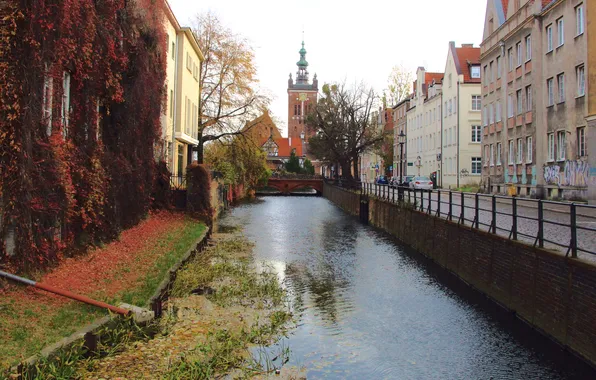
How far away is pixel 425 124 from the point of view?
69.8 meters

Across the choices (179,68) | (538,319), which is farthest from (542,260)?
(179,68)

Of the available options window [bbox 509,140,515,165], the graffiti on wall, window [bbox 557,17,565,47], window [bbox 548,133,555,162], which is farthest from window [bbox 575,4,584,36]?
window [bbox 509,140,515,165]

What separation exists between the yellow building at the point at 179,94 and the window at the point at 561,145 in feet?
64.2

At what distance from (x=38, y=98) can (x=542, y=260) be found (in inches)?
336

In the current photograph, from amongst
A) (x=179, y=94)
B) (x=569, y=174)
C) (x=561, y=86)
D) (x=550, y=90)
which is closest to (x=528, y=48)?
(x=550, y=90)

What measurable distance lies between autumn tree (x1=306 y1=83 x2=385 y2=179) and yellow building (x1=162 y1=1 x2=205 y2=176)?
21159 mm

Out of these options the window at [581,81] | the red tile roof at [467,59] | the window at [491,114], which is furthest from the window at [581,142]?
the red tile roof at [467,59]

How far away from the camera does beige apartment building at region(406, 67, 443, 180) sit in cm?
6425

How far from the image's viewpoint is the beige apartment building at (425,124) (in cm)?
6425

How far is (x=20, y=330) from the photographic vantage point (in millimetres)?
7176

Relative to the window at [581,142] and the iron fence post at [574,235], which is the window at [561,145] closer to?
the window at [581,142]

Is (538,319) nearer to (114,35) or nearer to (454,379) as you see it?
(454,379)

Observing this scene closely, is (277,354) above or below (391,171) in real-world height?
below

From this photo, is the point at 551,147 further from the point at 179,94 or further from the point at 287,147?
the point at 287,147
